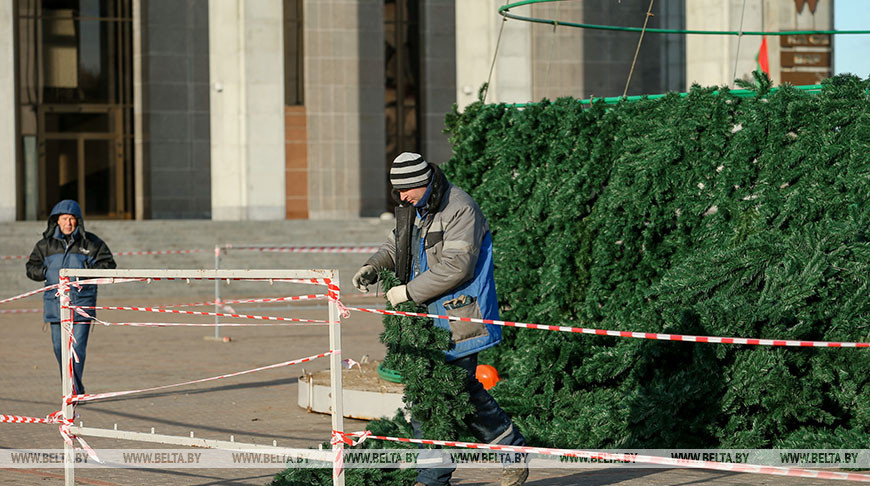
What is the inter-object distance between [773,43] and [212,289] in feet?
44.3

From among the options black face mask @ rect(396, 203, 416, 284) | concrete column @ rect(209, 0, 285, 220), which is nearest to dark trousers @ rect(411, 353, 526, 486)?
black face mask @ rect(396, 203, 416, 284)

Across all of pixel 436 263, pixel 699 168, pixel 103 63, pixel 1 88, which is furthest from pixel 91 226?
A: pixel 436 263

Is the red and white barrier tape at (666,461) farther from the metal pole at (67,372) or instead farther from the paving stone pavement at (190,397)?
the metal pole at (67,372)

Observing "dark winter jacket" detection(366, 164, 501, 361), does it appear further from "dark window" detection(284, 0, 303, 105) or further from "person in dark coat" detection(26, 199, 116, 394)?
"dark window" detection(284, 0, 303, 105)

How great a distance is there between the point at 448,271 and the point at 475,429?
2.92 feet

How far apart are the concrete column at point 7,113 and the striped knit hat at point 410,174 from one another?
2890 centimetres

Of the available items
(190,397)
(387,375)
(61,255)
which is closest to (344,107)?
(190,397)

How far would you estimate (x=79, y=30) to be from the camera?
4191 cm

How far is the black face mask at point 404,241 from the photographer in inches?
267

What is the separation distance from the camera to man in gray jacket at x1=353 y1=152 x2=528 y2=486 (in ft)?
21.1

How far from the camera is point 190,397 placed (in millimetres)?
11711

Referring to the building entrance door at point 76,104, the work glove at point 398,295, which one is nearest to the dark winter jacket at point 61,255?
the work glove at point 398,295

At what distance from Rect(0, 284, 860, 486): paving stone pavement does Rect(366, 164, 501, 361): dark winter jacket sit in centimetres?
129

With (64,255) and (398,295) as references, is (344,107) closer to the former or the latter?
(64,255)
